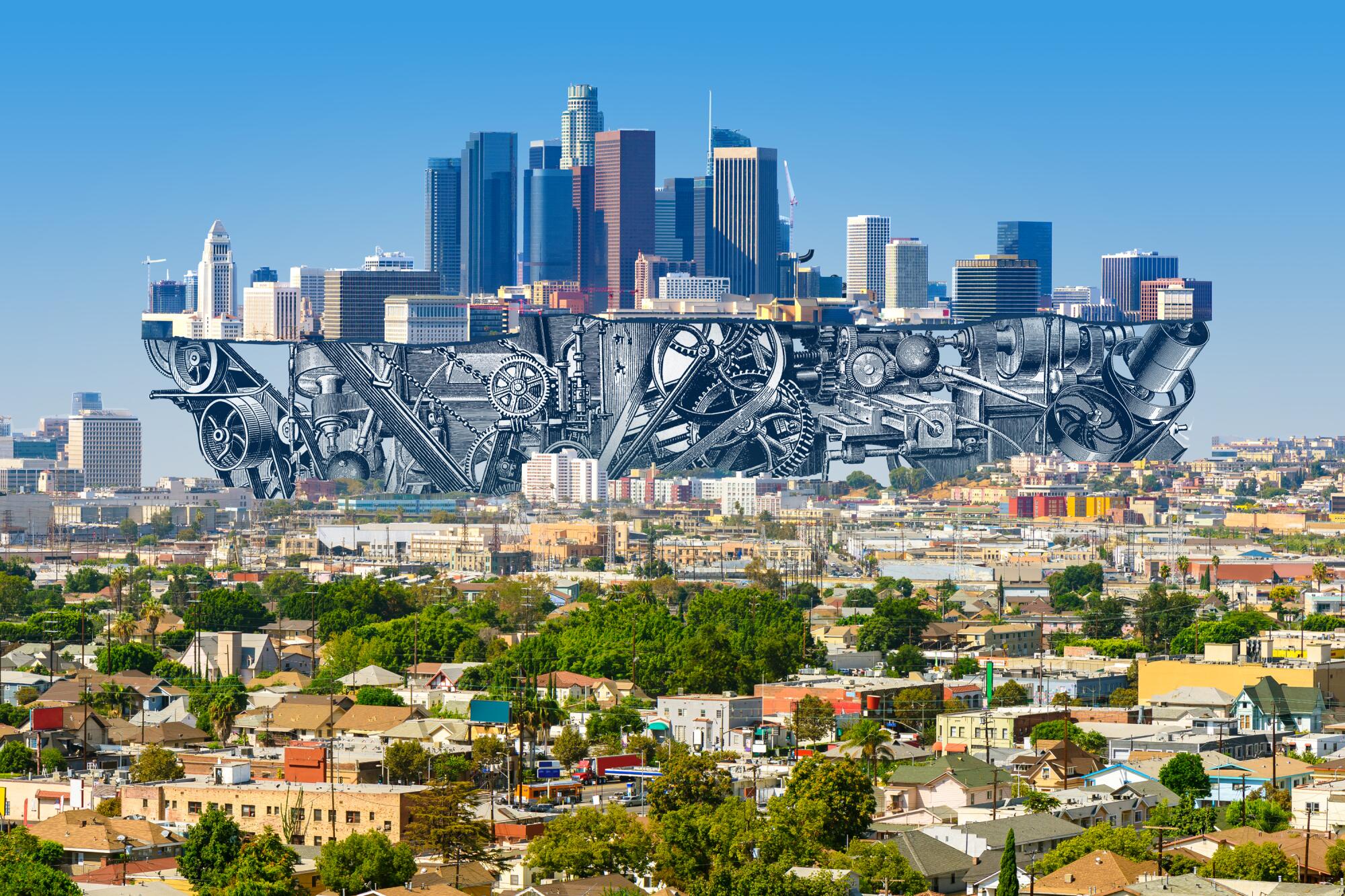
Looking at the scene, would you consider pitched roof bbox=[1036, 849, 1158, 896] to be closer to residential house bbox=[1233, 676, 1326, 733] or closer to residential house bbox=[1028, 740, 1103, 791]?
residential house bbox=[1028, 740, 1103, 791]

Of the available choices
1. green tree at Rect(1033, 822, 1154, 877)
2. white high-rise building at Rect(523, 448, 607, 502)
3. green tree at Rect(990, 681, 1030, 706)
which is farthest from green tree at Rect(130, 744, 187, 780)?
white high-rise building at Rect(523, 448, 607, 502)

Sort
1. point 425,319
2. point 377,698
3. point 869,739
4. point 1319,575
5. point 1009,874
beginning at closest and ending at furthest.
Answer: point 1009,874 < point 869,739 < point 377,698 < point 1319,575 < point 425,319

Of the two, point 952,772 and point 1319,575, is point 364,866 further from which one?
point 1319,575

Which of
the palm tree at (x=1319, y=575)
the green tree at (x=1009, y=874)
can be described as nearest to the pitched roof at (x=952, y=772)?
the green tree at (x=1009, y=874)

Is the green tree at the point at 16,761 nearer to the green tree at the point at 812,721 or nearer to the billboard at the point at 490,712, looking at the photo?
the billboard at the point at 490,712

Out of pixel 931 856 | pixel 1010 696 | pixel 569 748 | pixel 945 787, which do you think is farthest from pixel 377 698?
pixel 931 856

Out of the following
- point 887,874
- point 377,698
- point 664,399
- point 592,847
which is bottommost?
point 887,874
